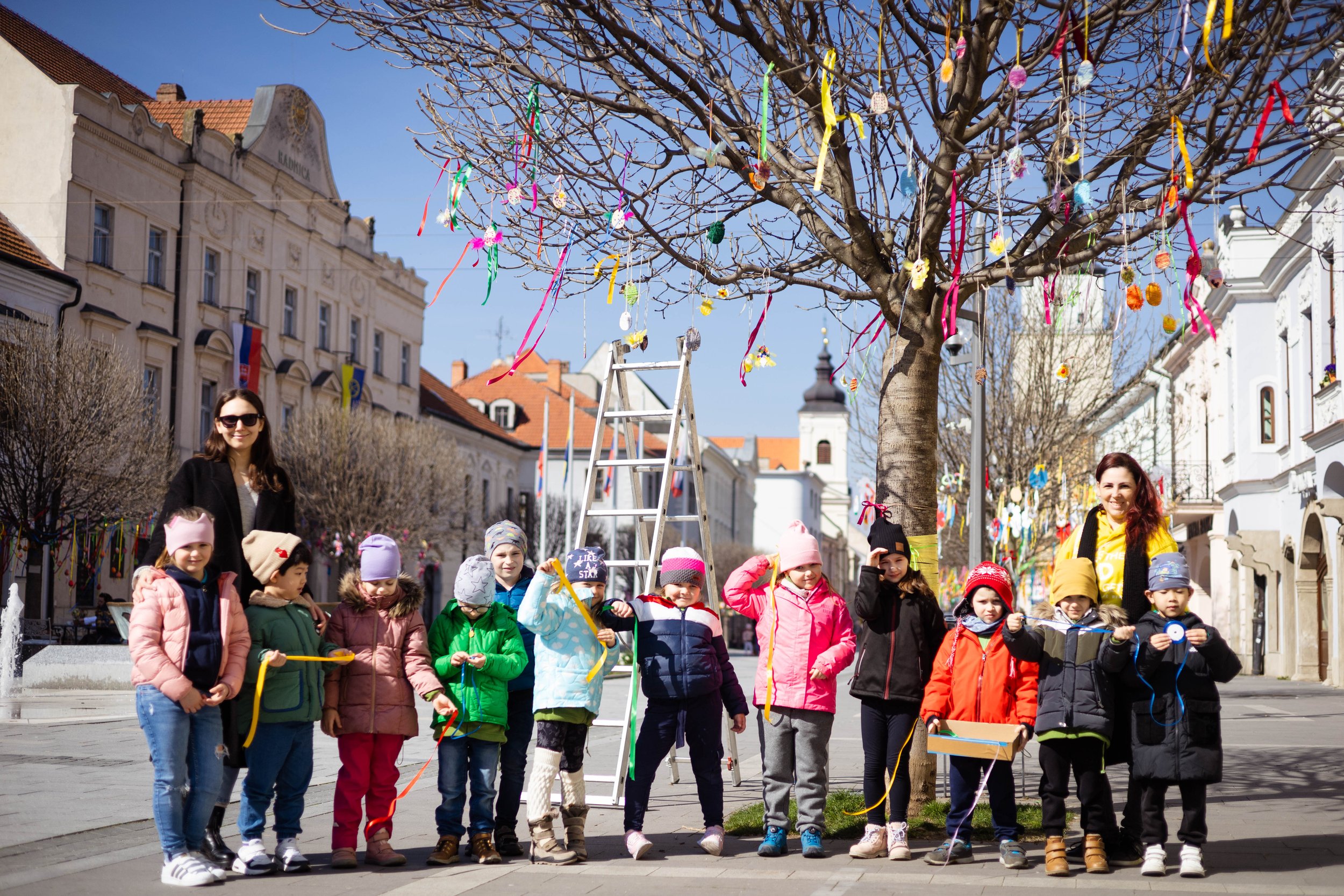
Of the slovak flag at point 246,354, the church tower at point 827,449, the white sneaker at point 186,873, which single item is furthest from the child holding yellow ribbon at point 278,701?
the church tower at point 827,449

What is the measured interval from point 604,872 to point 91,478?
1919 cm

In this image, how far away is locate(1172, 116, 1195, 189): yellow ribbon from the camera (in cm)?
667

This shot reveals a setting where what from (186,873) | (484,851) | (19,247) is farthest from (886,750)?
(19,247)

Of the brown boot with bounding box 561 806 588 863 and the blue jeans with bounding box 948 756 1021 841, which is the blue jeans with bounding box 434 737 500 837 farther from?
the blue jeans with bounding box 948 756 1021 841

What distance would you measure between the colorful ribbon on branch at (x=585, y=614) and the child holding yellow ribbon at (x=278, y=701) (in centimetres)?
112

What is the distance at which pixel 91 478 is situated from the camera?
→ 23.1m

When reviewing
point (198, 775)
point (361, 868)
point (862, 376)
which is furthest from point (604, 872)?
point (862, 376)

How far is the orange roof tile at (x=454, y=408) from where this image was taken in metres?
49.0

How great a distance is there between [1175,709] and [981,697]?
36.2 inches

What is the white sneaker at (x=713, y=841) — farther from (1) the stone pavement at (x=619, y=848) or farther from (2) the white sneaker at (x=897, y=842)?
(2) the white sneaker at (x=897, y=842)

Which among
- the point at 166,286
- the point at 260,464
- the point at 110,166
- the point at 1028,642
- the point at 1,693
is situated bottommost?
the point at 1,693

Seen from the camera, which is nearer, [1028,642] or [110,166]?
[1028,642]

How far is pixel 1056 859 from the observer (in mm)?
6496

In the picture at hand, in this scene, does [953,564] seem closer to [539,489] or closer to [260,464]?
[539,489]
